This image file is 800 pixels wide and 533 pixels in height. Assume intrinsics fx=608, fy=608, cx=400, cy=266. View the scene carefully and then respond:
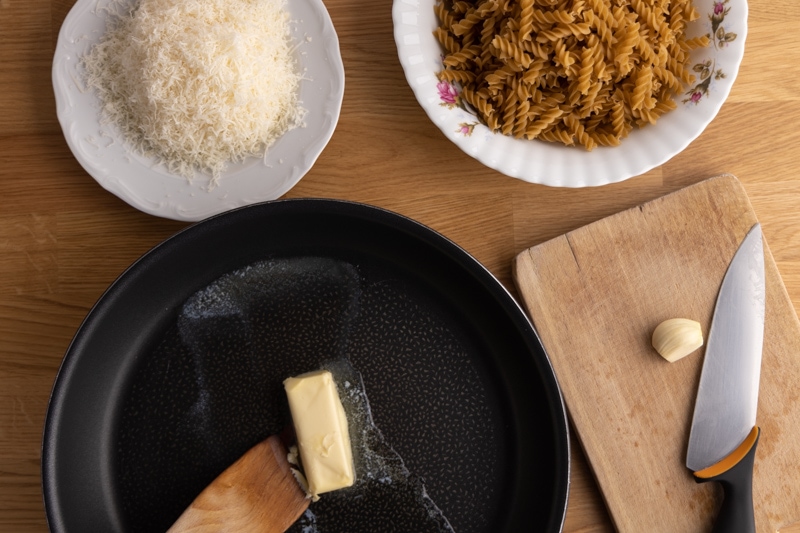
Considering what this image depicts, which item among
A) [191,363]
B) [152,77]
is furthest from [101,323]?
[152,77]

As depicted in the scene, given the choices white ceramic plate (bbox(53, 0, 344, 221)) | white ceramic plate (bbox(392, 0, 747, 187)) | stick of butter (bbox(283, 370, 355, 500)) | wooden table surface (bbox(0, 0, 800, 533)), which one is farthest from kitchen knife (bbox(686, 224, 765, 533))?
white ceramic plate (bbox(53, 0, 344, 221))

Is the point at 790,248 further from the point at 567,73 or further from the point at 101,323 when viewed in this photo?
the point at 101,323

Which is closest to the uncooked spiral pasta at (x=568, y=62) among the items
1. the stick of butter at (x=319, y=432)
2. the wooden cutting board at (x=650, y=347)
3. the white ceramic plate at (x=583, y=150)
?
the white ceramic plate at (x=583, y=150)

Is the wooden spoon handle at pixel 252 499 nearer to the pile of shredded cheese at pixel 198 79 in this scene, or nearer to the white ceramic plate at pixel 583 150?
the pile of shredded cheese at pixel 198 79

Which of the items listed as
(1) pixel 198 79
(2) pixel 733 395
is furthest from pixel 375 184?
(2) pixel 733 395

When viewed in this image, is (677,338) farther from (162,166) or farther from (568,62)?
(162,166)

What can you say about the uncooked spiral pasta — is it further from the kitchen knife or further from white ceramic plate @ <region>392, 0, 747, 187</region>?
the kitchen knife
